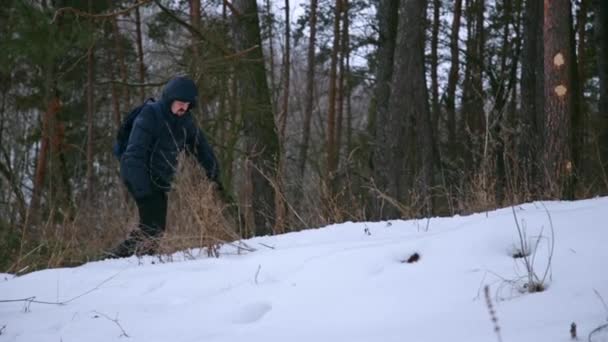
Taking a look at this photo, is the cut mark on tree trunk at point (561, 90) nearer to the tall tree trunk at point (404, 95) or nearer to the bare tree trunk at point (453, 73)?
the tall tree trunk at point (404, 95)

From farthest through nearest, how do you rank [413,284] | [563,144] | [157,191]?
[563,144]
[157,191]
[413,284]

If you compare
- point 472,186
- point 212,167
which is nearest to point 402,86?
point 472,186

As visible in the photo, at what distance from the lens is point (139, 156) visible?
4.80m

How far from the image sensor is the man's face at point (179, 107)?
496 centimetres

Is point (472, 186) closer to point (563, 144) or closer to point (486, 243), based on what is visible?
point (563, 144)

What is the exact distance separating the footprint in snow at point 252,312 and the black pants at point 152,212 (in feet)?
7.03

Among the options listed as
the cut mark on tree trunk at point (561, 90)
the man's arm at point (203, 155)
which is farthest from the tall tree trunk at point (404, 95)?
the man's arm at point (203, 155)

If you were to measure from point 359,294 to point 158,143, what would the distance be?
8.88 feet

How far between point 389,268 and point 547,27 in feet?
17.3

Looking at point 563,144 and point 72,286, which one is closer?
point 72,286

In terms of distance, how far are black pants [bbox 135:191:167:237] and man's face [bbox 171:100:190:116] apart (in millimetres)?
660

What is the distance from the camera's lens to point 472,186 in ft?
18.0

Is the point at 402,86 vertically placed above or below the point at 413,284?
above

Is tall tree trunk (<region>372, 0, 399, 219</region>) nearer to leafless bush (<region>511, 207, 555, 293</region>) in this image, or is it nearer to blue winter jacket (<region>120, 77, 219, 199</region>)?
blue winter jacket (<region>120, 77, 219, 199</region>)
